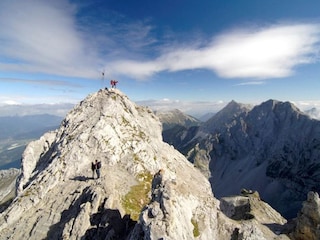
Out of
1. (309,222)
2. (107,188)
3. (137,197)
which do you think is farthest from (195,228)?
(309,222)

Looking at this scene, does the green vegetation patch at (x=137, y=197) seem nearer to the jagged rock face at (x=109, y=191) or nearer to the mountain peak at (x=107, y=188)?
the mountain peak at (x=107, y=188)

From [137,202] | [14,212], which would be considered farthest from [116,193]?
[14,212]

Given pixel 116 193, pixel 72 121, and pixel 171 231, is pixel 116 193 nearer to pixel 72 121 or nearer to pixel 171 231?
pixel 171 231

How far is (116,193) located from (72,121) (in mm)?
35832

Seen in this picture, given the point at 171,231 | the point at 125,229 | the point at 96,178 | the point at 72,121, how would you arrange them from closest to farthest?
1. the point at 171,231
2. the point at 125,229
3. the point at 96,178
4. the point at 72,121

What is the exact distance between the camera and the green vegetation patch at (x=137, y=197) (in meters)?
54.5

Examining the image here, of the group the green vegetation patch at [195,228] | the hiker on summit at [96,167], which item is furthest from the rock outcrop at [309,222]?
the hiker on summit at [96,167]

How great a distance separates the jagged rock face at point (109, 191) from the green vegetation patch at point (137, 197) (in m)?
0.19

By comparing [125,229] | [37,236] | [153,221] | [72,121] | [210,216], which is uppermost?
[72,121]

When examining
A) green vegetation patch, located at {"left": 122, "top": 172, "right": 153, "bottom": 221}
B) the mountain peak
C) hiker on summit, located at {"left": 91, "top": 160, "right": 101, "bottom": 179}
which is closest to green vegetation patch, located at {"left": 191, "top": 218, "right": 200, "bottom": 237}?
the mountain peak

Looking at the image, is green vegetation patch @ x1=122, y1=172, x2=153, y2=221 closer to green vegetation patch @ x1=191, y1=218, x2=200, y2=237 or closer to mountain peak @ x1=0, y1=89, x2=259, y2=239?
mountain peak @ x1=0, y1=89, x2=259, y2=239

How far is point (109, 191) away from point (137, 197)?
22.5 ft

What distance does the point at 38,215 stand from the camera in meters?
55.9

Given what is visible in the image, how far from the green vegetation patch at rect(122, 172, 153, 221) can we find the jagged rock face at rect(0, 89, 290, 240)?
188 millimetres
